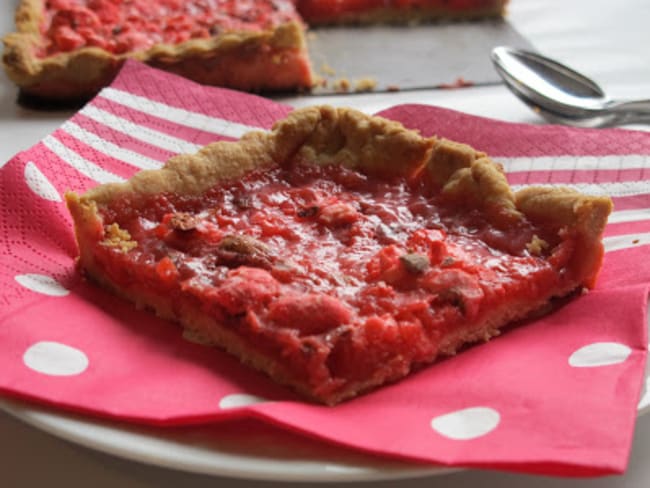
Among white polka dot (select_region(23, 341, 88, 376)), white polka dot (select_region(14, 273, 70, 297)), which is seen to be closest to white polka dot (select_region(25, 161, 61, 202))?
white polka dot (select_region(14, 273, 70, 297))

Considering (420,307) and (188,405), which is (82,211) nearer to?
(188,405)

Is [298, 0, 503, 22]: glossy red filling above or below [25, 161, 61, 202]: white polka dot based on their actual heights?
above

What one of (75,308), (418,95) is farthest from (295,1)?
(75,308)

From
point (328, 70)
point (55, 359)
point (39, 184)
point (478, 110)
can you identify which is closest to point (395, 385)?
point (55, 359)

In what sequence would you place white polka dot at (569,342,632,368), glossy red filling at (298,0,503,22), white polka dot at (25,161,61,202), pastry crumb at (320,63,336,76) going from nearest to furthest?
white polka dot at (569,342,632,368) → white polka dot at (25,161,61,202) → pastry crumb at (320,63,336,76) → glossy red filling at (298,0,503,22)

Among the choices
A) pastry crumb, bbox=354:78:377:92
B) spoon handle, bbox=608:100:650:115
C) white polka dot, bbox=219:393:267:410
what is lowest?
white polka dot, bbox=219:393:267:410

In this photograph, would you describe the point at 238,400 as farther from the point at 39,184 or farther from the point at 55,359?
the point at 39,184

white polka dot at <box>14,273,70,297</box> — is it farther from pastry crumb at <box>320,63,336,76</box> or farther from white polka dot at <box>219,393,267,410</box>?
pastry crumb at <box>320,63,336,76</box>
